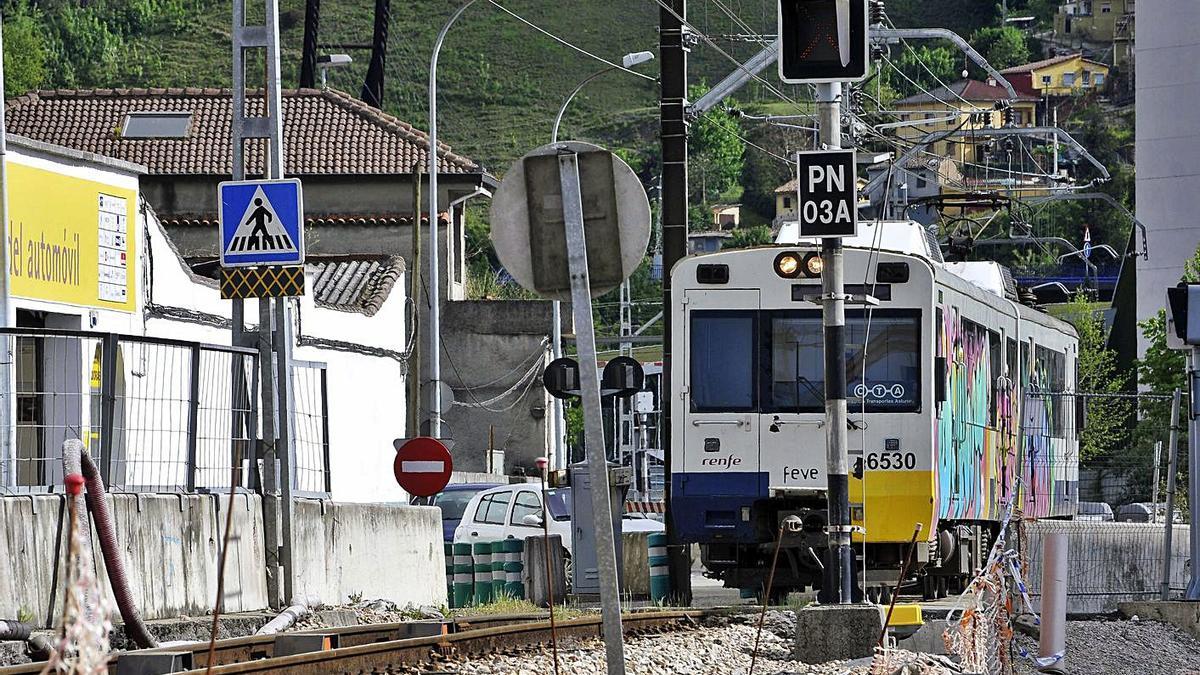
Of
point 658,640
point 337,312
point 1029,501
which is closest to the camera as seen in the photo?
point 658,640

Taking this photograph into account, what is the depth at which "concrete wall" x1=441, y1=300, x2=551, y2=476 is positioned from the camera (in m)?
50.5

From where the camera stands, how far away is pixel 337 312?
38406 millimetres

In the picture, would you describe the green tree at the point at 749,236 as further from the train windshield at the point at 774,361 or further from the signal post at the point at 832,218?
the signal post at the point at 832,218

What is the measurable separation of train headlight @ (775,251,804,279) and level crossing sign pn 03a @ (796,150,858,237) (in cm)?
507

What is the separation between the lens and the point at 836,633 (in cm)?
1366

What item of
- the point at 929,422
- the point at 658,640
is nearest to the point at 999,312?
the point at 929,422

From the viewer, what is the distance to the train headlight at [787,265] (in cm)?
1914

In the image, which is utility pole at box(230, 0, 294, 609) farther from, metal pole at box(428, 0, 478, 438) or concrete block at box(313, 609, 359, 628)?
metal pole at box(428, 0, 478, 438)

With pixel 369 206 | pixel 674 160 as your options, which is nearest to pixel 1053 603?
pixel 674 160

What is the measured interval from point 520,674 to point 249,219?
17.6 ft

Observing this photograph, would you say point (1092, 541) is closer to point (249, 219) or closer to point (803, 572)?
point (803, 572)

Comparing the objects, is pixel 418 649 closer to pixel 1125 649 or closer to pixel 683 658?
pixel 683 658

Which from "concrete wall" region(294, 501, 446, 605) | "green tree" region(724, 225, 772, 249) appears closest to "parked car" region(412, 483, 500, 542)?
"concrete wall" region(294, 501, 446, 605)

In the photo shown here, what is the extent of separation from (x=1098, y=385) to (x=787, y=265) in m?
61.5
